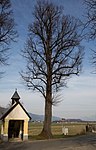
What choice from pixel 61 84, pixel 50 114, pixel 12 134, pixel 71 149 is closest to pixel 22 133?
pixel 12 134

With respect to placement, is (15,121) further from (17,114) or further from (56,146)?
(56,146)

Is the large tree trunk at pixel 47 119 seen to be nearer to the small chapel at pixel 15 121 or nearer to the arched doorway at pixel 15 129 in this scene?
the small chapel at pixel 15 121

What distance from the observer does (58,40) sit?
36.7 meters

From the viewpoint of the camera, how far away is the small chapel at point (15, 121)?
110 feet

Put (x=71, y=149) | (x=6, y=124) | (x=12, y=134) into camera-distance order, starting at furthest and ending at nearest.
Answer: (x=12, y=134) < (x=6, y=124) < (x=71, y=149)

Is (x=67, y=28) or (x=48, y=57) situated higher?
(x=67, y=28)

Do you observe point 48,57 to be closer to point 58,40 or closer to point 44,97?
point 58,40

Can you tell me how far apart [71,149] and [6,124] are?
15198mm

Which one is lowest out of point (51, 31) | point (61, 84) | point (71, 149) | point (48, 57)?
point (71, 149)

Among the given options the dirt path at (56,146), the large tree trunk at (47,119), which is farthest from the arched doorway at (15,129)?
the dirt path at (56,146)

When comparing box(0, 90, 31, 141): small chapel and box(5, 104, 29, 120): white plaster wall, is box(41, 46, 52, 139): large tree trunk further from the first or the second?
box(5, 104, 29, 120): white plaster wall

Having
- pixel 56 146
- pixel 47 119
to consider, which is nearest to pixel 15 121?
pixel 47 119

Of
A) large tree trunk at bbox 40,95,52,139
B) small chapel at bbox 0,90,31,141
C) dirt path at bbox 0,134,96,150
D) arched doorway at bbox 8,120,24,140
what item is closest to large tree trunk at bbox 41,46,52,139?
large tree trunk at bbox 40,95,52,139

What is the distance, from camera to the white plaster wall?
33.7 meters
